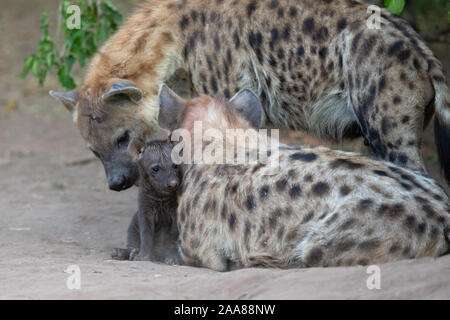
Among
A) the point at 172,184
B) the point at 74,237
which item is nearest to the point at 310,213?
the point at 172,184

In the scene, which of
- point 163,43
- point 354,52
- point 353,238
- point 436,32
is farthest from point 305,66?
point 436,32

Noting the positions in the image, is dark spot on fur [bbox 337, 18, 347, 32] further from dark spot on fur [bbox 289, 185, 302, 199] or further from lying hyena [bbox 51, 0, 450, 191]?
dark spot on fur [bbox 289, 185, 302, 199]

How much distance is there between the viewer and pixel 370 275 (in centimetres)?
317

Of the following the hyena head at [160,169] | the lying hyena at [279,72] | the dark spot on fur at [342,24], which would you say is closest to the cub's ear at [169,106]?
the hyena head at [160,169]

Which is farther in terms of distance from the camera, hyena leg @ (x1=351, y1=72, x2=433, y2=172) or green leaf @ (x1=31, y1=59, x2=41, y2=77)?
green leaf @ (x1=31, y1=59, x2=41, y2=77)

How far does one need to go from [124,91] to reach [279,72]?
3.24 feet

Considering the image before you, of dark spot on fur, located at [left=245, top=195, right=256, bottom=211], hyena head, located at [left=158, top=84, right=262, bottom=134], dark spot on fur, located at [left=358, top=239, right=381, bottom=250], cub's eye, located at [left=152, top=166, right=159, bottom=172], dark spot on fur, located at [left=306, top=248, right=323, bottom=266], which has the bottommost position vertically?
dark spot on fur, located at [left=306, top=248, right=323, bottom=266]

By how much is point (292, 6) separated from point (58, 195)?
2.72 meters

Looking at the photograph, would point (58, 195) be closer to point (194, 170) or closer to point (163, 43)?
point (163, 43)

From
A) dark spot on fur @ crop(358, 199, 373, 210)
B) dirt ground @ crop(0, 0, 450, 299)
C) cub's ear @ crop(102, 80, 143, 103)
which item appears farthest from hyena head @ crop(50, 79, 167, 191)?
dark spot on fur @ crop(358, 199, 373, 210)

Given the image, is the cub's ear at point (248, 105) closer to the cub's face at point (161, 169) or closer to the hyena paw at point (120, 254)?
the cub's face at point (161, 169)

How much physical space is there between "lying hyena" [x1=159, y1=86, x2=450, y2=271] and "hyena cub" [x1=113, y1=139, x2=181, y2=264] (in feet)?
0.75

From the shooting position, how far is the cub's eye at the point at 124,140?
511cm

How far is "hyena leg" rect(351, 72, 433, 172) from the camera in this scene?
4320 mm
